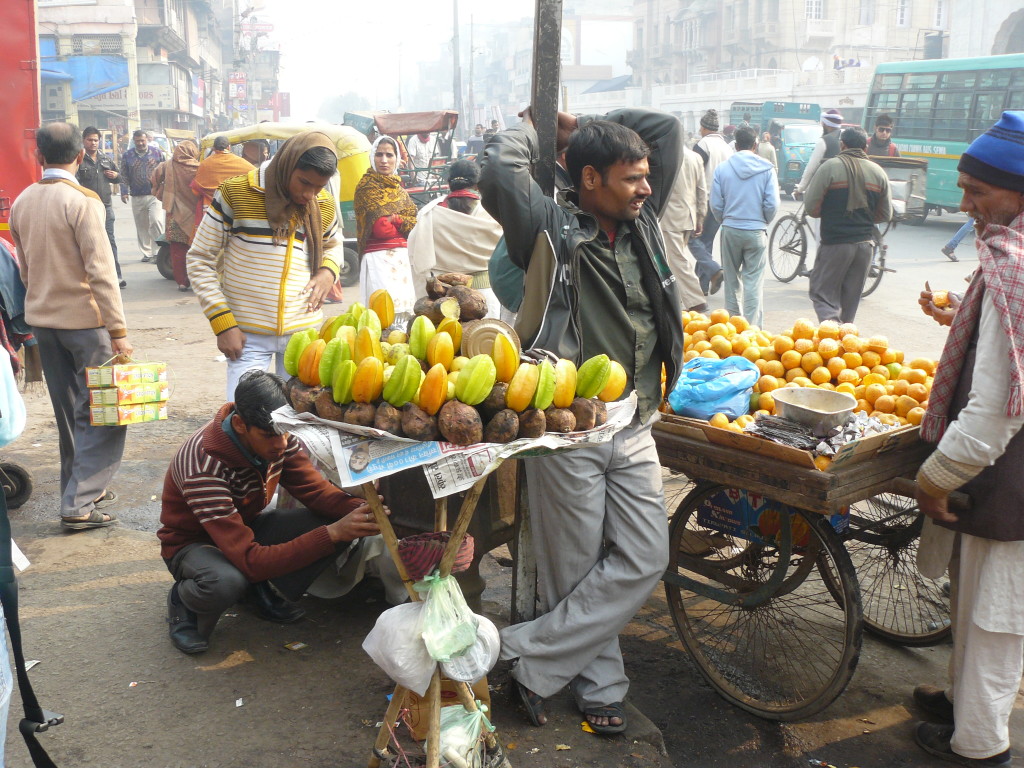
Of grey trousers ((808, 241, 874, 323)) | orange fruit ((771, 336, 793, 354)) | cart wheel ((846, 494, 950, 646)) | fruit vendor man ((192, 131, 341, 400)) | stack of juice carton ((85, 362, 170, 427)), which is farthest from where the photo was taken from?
grey trousers ((808, 241, 874, 323))

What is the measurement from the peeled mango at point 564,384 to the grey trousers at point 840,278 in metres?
5.64

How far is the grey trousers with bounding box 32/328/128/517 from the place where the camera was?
4645 mm

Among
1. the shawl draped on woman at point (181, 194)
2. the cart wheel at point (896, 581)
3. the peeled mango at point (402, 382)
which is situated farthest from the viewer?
the shawl draped on woman at point (181, 194)

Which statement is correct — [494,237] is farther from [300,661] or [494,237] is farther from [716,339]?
[300,661]

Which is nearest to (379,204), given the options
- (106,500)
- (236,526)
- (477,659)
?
(106,500)

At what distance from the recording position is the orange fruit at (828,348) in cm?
A: 381

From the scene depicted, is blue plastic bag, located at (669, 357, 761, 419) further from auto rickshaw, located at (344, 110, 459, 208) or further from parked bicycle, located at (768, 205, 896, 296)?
A: auto rickshaw, located at (344, 110, 459, 208)

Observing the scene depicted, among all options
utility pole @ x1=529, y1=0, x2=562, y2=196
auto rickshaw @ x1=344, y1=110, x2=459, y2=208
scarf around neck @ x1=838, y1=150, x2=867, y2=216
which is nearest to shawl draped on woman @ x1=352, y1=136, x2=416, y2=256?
scarf around neck @ x1=838, y1=150, x2=867, y2=216

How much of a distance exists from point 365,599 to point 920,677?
91.4 inches

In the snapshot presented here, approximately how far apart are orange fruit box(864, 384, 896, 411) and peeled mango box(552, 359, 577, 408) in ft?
5.13

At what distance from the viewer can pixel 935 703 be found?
10.5 ft

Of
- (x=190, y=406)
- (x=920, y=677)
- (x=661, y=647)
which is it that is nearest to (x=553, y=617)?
(x=661, y=647)

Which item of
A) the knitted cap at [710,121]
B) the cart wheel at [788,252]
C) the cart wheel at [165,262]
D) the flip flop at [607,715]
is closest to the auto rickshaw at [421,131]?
the cart wheel at [165,262]

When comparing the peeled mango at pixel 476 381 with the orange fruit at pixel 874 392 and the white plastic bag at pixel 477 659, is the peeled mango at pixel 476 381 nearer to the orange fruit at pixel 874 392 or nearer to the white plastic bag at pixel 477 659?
the white plastic bag at pixel 477 659
